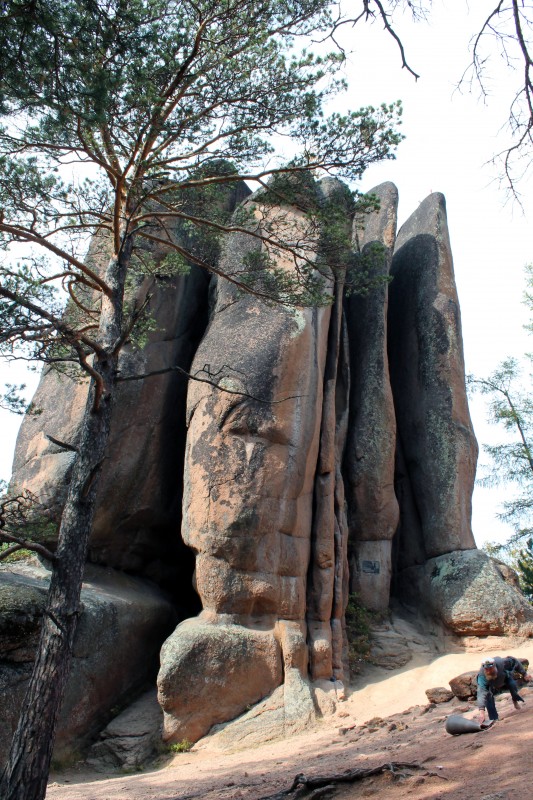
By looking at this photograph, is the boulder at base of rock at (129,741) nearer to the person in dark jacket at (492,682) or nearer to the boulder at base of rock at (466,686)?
the boulder at base of rock at (466,686)

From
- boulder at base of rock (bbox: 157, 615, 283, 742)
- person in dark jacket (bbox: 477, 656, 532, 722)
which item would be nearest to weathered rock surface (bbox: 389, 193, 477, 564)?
boulder at base of rock (bbox: 157, 615, 283, 742)

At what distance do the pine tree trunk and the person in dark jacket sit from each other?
434 centimetres

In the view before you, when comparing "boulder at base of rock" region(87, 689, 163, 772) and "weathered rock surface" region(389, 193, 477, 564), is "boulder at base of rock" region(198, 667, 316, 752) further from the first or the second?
"weathered rock surface" region(389, 193, 477, 564)

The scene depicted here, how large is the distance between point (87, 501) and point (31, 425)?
22.2ft

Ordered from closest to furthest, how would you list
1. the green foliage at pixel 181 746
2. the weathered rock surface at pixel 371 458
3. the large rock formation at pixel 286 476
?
the green foliage at pixel 181 746, the large rock formation at pixel 286 476, the weathered rock surface at pixel 371 458

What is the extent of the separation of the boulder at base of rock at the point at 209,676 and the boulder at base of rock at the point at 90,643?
3.69 feet

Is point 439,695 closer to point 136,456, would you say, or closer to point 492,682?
point 492,682

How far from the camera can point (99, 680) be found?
10.5m

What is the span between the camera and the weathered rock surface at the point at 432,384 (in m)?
14.0

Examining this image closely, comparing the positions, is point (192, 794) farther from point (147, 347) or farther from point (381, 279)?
point (147, 347)

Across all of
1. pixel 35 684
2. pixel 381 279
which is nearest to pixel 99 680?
pixel 35 684

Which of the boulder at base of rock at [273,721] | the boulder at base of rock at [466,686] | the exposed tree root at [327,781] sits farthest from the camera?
the boulder at base of rock at [273,721]

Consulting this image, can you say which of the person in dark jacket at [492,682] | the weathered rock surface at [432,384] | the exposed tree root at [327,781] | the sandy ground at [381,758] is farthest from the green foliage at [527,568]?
the exposed tree root at [327,781]

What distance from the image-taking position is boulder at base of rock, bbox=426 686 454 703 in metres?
9.80
